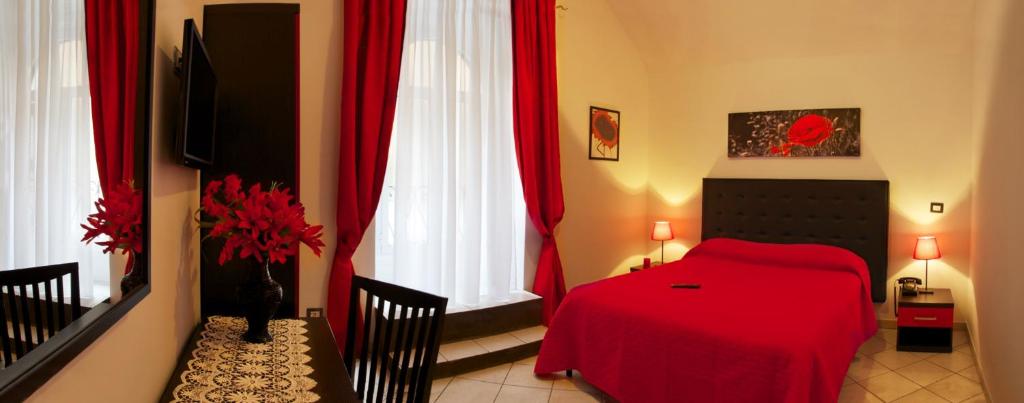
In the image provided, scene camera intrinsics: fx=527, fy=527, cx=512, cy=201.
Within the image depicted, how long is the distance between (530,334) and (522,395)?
787mm

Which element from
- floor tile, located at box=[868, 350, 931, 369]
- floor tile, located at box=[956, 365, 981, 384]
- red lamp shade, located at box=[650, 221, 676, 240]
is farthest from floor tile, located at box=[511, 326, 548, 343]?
floor tile, located at box=[956, 365, 981, 384]

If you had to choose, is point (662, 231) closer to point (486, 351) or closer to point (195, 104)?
point (486, 351)

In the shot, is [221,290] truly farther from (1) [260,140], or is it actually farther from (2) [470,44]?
(2) [470,44]

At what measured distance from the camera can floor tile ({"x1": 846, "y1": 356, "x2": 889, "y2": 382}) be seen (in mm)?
3205

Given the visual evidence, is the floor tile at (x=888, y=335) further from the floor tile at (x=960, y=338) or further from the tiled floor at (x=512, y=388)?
the tiled floor at (x=512, y=388)

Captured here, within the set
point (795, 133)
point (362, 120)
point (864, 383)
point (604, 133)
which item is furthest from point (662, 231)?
point (362, 120)

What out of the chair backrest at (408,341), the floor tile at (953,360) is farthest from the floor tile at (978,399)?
the chair backrest at (408,341)

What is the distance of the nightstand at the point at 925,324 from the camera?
11.6 ft

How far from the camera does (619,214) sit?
489 centimetres

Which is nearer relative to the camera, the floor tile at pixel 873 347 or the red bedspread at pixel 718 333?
the red bedspread at pixel 718 333

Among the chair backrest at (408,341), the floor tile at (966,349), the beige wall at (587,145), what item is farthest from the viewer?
the beige wall at (587,145)

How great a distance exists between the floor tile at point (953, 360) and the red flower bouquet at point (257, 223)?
386cm

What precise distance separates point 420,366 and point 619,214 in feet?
11.7

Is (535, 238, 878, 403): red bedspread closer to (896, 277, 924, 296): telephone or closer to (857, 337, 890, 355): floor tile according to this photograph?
(857, 337, 890, 355): floor tile
